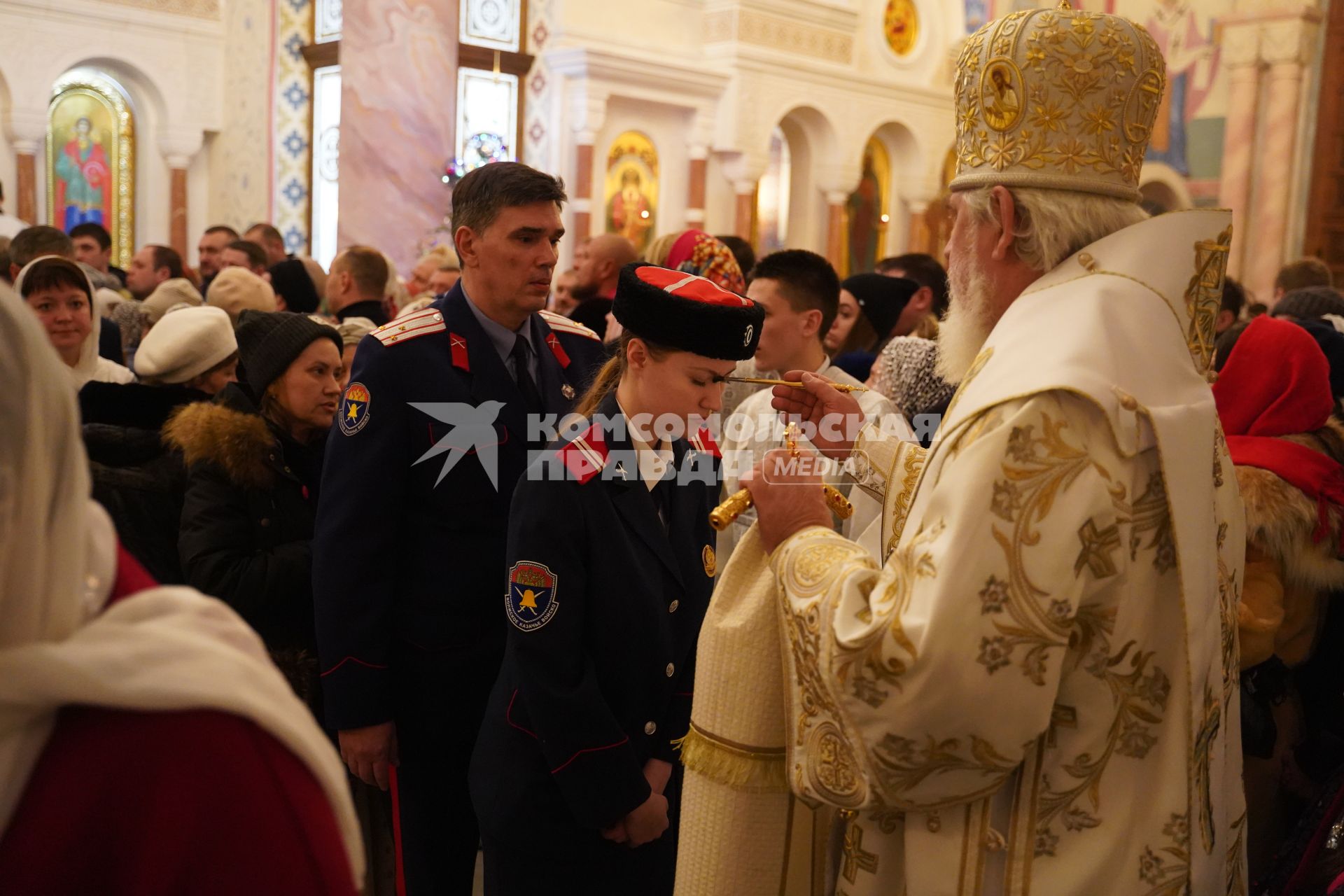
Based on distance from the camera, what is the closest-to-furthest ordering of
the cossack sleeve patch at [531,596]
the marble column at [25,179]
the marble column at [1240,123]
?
the cossack sleeve patch at [531,596] < the marble column at [25,179] < the marble column at [1240,123]

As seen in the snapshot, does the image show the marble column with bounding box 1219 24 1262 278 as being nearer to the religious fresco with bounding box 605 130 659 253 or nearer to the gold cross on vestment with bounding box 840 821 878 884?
the religious fresco with bounding box 605 130 659 253

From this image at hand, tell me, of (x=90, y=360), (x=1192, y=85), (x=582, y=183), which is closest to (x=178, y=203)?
(x=582, y=183)

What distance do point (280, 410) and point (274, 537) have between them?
14.3 inches

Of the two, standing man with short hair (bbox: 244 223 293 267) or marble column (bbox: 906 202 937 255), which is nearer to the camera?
standing man with short hair (bbox: 244 223 293 267)

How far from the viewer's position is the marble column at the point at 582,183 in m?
14.5

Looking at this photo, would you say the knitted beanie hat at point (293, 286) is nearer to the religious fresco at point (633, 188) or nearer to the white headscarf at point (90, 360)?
the white headscarf at point (90, 360)

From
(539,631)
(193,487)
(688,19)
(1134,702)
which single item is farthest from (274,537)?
(688,19)

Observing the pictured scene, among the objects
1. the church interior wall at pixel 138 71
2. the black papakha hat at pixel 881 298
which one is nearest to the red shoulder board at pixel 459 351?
the black papakha hat at pixel 881 298

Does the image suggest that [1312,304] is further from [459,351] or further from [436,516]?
[436,516]

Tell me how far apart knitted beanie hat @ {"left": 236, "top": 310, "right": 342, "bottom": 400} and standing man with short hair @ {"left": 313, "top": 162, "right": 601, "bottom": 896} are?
50cm

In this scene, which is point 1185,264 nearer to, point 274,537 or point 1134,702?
point 1134,702

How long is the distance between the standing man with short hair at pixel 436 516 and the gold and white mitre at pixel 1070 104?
121 centimetres

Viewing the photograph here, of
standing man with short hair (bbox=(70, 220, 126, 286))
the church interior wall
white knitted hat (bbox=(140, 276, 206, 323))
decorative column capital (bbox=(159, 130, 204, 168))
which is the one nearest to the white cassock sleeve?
white knitted hat (bbox=(140, 276, 206, 323))

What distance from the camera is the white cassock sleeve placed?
1.50m
